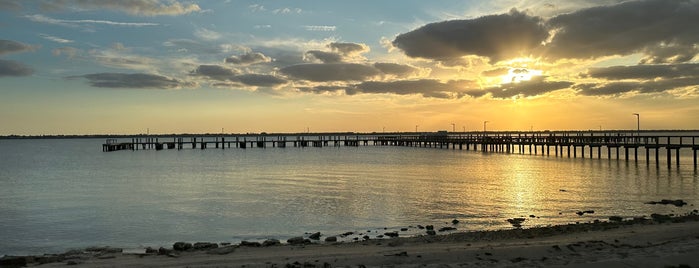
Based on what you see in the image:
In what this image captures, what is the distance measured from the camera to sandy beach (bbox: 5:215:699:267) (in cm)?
1135

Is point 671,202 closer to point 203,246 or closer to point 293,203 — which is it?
point 293,203

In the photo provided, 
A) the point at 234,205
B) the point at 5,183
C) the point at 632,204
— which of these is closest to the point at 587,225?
the point at 632,204

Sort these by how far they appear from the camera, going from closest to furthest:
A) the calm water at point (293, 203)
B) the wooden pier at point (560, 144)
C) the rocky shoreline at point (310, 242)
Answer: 1. the rocky shoreline at point (310, 242)
2. the calm water at point (293, 203)
3. the wooden pier at point (560, 144)

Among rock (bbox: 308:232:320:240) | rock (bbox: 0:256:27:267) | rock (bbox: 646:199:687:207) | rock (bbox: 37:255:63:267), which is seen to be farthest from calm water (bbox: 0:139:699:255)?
rock (bbox: 0:256:27:267)

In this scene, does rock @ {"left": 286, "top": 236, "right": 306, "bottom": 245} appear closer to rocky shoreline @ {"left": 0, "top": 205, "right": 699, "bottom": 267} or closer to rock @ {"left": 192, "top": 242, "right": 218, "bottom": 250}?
rocky shoreline @ {"left": 0, "top": 205, "right": 699, "bottom": 267}

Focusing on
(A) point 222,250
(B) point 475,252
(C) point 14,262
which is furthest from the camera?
(A) point 222,250

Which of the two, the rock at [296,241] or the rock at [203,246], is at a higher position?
the rock at [203,246]

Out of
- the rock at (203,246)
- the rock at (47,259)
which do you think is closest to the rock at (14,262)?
the rock at (47,259)

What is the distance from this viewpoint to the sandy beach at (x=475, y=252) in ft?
37.2

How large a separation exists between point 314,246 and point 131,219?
1039 cm

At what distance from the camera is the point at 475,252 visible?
12.4 metres

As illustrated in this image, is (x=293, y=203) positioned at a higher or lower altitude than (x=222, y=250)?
lower

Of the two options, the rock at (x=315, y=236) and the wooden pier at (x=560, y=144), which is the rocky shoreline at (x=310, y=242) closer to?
the rock at (x=315, y=236)

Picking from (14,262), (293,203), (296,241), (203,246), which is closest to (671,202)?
(293,203)
